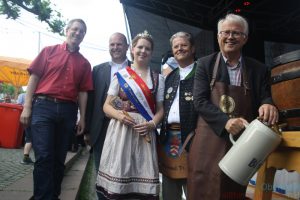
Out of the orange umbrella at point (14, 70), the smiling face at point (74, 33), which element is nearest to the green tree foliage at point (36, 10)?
the orange umbrella at point (14, 70)

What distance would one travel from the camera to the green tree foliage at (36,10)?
7.32m

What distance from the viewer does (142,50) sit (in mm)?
2803

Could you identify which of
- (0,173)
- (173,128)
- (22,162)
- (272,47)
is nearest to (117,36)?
(173,128)

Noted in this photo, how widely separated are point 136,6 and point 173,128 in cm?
794

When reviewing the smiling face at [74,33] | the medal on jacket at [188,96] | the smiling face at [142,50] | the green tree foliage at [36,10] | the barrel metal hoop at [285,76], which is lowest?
the medal on jacket at [188,96]

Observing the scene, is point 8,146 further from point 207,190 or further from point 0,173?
point 207,190

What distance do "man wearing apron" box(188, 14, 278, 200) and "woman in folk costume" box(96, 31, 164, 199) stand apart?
477 mm

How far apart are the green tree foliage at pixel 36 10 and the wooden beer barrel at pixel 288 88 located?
620 cm

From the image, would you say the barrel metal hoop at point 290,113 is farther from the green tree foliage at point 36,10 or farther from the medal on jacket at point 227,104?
the green tree foliage at point 36,10

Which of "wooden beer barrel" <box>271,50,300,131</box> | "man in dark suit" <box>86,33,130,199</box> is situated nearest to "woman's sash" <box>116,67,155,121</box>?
"man in dark suit" <box>86,33,130,199</box>

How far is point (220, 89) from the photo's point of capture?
6.72 feet

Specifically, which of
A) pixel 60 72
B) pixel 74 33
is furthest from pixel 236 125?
pixel 74 33

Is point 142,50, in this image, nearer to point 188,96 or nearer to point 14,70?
point 188,96

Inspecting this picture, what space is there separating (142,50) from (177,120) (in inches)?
25.2
